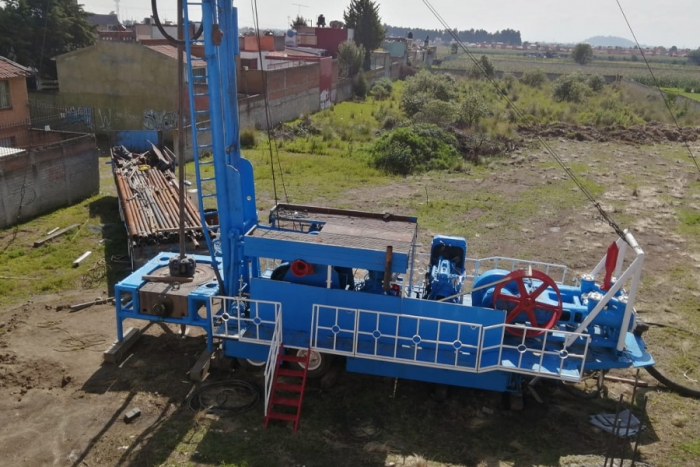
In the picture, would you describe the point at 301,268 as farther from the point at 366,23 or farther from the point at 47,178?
the point at 366,23

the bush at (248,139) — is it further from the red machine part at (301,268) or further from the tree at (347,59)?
the tree at (347,59)

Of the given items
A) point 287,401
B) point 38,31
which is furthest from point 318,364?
point 38,31

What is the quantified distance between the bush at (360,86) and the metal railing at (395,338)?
41.1 metres

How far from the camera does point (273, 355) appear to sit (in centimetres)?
769

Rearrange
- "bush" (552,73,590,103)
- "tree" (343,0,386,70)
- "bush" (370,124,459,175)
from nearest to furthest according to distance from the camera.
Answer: "bush" (370,124,459,175) < "bush" (552,73,590,103) < "tree" (343,0,386,70)

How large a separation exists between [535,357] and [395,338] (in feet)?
6.39

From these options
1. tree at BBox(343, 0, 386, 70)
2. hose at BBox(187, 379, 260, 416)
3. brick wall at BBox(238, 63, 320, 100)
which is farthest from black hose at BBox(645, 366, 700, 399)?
tree at BBox(343, 0, 386, 70)

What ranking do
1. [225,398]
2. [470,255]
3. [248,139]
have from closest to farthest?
1. [225,398]
2. [470,255]
3. [248,139]

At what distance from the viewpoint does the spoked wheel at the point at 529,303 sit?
7.84 meters

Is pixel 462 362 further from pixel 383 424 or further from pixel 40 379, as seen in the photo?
pixel 40 379

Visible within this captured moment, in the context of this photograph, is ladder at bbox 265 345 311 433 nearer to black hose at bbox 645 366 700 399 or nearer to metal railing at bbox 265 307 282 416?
metal railing at bbox 265 307 282 416

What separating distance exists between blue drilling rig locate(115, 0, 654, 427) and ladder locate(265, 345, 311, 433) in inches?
1.0

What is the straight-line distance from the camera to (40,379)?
→ 330 inches

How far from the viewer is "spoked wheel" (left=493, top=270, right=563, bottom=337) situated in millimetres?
7844
